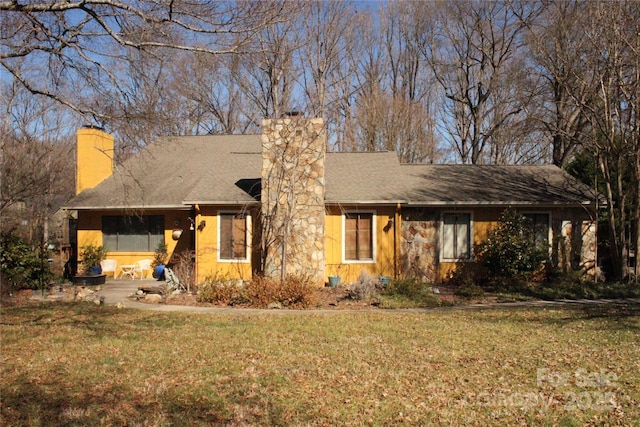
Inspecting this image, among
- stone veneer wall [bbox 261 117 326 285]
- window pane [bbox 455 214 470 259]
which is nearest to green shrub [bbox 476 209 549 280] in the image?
window pane [bbox 455 214 470 259]

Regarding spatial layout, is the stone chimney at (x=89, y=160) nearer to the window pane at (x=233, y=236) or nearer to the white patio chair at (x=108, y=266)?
the white patio chair at (x=108, y=266)

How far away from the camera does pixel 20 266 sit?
1366 centimetres

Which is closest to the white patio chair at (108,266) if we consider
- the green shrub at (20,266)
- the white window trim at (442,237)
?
the green shrub at (20,266)

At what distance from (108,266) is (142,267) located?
1211 mm

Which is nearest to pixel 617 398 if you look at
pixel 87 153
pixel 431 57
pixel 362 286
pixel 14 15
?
pixel 362 286

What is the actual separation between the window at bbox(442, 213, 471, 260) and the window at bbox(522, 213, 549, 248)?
1.88m

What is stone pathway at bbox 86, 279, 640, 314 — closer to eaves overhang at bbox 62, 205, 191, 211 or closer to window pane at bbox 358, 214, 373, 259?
eaves overhang at bbox 62, 205, 191, 211

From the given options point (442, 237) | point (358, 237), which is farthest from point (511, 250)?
point (358, 237)

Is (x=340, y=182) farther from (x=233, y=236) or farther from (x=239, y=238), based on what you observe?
(x=233, y=236)

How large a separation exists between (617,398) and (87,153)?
61.4 ft

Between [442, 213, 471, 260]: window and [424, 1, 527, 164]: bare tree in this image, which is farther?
[424, 1, 527, 164]: bare tree

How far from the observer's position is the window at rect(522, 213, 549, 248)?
16.2 meters

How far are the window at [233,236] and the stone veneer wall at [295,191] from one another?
124 centimetres

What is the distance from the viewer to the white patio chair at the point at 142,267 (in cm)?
1786
